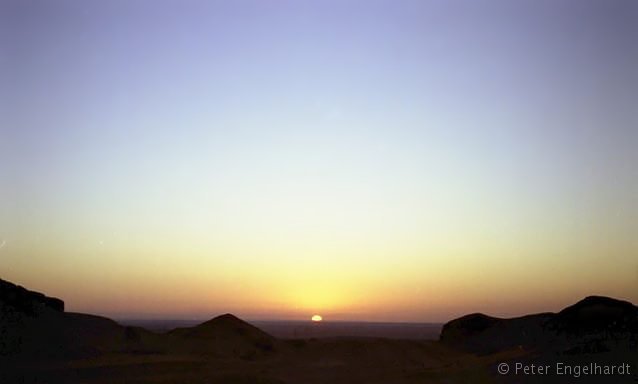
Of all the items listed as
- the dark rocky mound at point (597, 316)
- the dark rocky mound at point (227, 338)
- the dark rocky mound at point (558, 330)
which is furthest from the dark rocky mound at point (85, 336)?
the dark rocky mound at point (597, 316)

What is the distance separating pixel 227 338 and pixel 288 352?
321cm

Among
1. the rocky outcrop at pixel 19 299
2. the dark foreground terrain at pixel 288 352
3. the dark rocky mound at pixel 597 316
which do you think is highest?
the rocky outcrop at pixel 19 299

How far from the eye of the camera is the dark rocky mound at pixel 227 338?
97.5 ft

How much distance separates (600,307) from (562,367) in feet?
34.1

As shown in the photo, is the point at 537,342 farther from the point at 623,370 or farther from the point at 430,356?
the point at 623,370

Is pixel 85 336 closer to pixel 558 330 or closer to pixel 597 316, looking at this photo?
pixel 558 330

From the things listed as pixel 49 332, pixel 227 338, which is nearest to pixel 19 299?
pixel 49 332

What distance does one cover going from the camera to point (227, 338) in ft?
104

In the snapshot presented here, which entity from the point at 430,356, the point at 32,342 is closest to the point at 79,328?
the point at 32,342

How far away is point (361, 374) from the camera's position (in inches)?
906

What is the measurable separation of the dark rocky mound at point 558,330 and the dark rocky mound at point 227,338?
10353mm

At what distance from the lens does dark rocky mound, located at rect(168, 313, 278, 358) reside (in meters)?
29.7

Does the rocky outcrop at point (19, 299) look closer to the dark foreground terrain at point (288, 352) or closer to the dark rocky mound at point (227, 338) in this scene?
the dark foreground terrain at point (288, 352)

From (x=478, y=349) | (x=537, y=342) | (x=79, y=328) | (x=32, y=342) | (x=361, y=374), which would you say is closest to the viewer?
(x=361, y=374)
